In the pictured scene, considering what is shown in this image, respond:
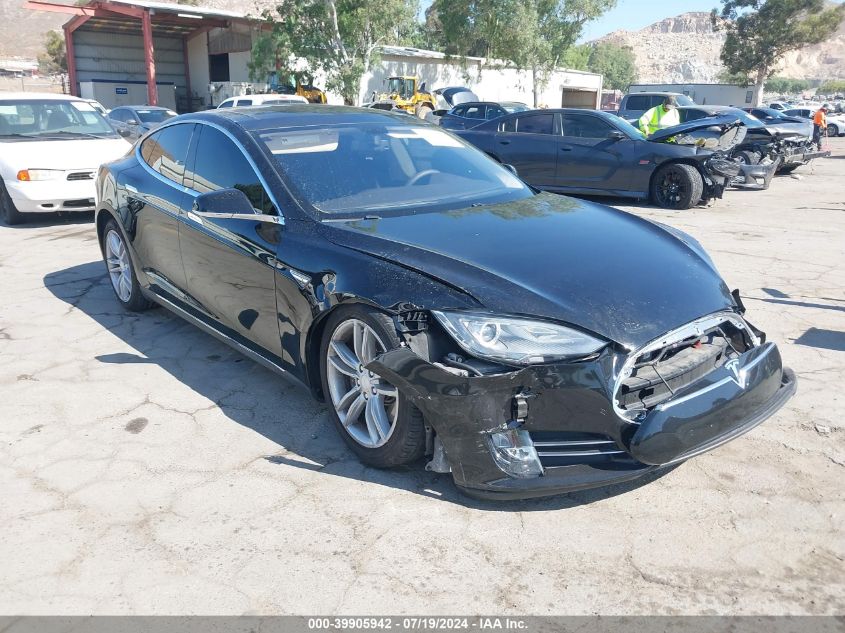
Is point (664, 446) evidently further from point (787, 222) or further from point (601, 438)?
point (787, 222)

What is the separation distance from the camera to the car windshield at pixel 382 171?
3828 millimetres

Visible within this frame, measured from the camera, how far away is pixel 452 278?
9.86 feet

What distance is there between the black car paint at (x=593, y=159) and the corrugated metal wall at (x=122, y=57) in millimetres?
36454

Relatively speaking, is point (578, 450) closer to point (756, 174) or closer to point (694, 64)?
point (756, 174)

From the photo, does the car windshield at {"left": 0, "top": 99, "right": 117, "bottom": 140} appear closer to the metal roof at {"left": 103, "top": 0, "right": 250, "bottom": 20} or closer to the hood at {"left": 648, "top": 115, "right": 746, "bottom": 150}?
the hood at {"left": 648, "top": 115, "right": 746, "bottom": 150}

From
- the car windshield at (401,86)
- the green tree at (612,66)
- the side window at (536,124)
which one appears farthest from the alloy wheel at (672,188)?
the green tree at (612,66)

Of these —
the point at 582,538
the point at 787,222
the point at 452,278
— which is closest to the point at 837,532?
the point at 582,538

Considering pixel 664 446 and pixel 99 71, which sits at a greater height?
pixel 99 71

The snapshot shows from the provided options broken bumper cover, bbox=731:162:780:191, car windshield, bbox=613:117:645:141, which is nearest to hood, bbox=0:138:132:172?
car windshield, bbox=613:117:645:141

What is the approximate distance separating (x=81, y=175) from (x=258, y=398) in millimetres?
6234

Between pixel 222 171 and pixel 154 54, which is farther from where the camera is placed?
pixel 154 54

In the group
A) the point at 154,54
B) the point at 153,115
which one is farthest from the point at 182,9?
the point at 153,115

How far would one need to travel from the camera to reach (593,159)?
36.9 ft

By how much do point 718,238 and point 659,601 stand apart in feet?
22.9
